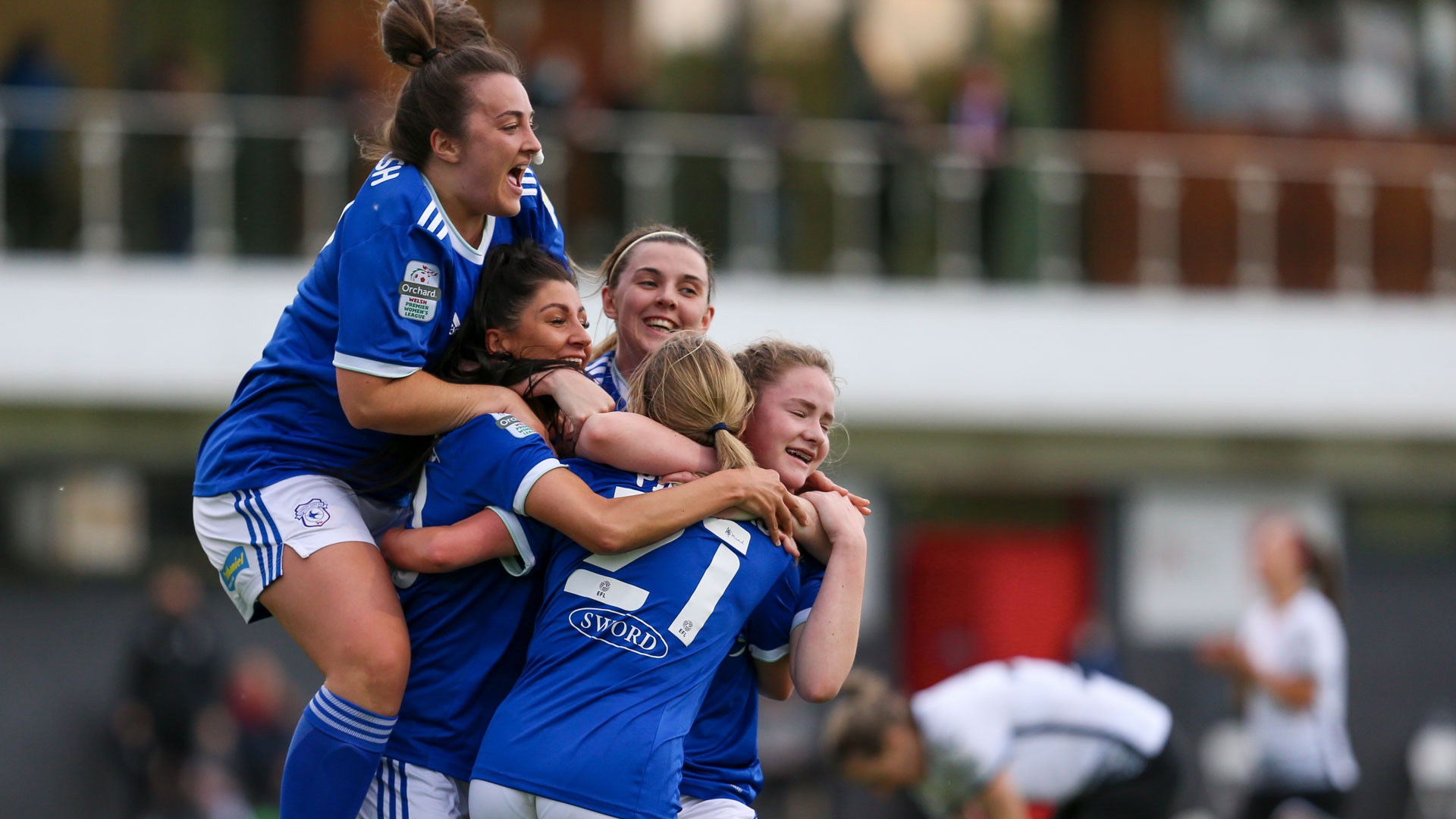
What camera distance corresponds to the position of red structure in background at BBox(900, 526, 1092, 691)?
1447cm

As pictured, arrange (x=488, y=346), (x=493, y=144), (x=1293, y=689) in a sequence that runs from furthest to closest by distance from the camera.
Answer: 1. (x=1293, y=689)
2. (x=488, y=346)
3. (x=493, y=144)

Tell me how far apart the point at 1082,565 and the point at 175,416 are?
7.78m

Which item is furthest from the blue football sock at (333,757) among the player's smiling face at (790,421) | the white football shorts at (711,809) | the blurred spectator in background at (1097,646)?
the blurred spectator in background at (1097,646)

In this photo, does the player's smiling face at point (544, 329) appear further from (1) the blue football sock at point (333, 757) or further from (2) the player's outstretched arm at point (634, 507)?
(1) the blue football sock at point (333, 757)

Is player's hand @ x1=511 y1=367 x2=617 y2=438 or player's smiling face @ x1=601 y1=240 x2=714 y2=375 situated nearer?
player's hand @ x1=511 y1=367 x2=617 y2=438

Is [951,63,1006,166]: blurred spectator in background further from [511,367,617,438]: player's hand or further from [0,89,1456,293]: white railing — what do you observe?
[511,367,617,438]: player's hand

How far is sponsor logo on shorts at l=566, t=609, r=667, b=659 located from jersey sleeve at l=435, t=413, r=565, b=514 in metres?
0.27

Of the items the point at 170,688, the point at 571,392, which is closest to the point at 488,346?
the point at 571,392

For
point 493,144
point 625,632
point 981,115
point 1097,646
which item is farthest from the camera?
point 981,115

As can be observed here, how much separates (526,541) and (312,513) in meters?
0.51

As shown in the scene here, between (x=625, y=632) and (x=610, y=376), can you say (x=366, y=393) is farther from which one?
(x=610, y=376)

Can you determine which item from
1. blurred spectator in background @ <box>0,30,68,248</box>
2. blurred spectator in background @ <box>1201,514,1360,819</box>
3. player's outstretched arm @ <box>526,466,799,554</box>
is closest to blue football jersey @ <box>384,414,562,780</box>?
player's outstretched arm @ <box>526,466,799,554</box>

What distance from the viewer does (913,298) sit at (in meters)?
13.1

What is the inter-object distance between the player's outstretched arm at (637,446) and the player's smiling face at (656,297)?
0.59 metres
